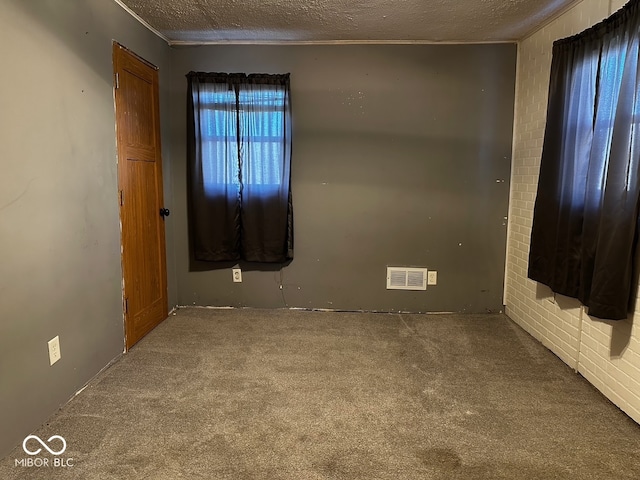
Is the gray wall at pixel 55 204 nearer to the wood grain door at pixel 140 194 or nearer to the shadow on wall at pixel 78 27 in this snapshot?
the shadow on wall at pixel 78 27

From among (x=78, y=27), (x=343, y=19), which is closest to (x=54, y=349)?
(x=78, y=27)

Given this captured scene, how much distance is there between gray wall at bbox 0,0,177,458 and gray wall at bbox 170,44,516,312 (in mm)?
1132

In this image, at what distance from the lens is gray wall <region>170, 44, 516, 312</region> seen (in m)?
3.55

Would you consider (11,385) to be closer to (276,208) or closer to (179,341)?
(179,341)

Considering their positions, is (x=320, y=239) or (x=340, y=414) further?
(x=320, y=239)

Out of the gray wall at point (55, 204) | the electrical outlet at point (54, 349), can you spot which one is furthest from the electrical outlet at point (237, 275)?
the electrical outlet at point (54, 349)

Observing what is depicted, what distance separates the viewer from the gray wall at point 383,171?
3.55 m

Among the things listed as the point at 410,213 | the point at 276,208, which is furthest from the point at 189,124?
the point at 410,213

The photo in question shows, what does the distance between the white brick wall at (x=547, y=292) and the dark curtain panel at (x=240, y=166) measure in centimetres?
192

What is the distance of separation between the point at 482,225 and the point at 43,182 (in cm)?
322

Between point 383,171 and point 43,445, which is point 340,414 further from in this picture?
point 383,171

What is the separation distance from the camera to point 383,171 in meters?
3.65

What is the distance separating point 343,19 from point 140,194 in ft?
6.44

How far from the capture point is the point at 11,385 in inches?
73.2
